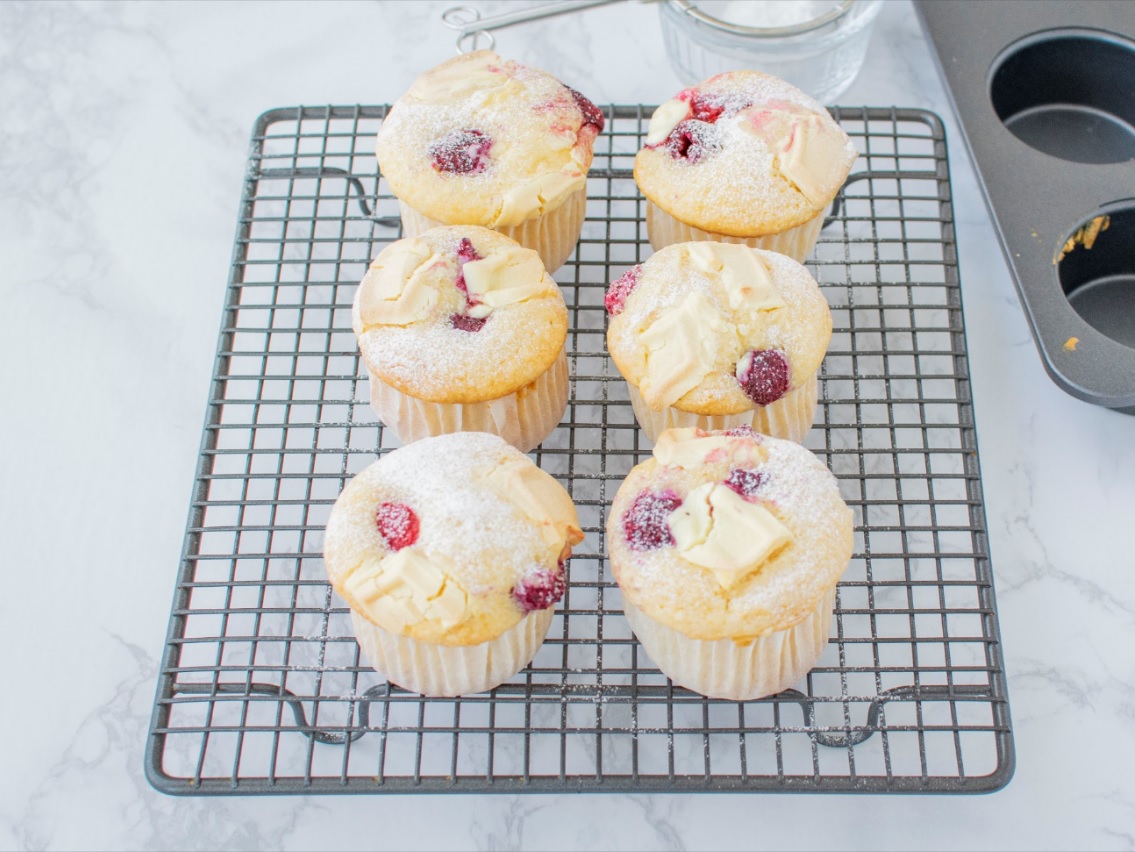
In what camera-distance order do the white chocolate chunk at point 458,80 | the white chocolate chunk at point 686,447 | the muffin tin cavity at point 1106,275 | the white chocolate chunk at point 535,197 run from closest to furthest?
the white chocolate chunk at point 686,447 < the white chocolate chunk at point 535,197 < the white chocolate chunk at point 458,80 < the muffin tin cavity at point 1106,275

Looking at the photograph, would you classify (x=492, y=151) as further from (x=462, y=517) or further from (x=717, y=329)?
(x=462, y=517)

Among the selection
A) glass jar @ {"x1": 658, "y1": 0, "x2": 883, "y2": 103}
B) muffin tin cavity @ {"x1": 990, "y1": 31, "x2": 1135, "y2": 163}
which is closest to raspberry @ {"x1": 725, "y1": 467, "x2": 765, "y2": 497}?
glass jar @ {"x1": 658, "y1": 0, "x2": 883, "y2": 103}

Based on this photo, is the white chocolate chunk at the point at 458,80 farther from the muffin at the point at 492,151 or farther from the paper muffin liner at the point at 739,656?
the paper muffin liner at the point at 739,656

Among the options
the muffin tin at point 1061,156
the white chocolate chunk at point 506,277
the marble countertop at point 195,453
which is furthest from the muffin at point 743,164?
the marble countertop at point 195,453

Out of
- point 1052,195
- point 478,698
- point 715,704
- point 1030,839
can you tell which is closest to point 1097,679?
point 1030,839

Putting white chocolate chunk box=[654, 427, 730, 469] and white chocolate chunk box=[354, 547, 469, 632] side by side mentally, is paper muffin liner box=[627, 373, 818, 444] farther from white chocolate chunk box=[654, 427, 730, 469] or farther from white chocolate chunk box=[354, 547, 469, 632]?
white chocolate chunk box=[354, 547, 469, 632]

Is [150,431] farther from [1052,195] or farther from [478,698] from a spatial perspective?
[1052,195]
